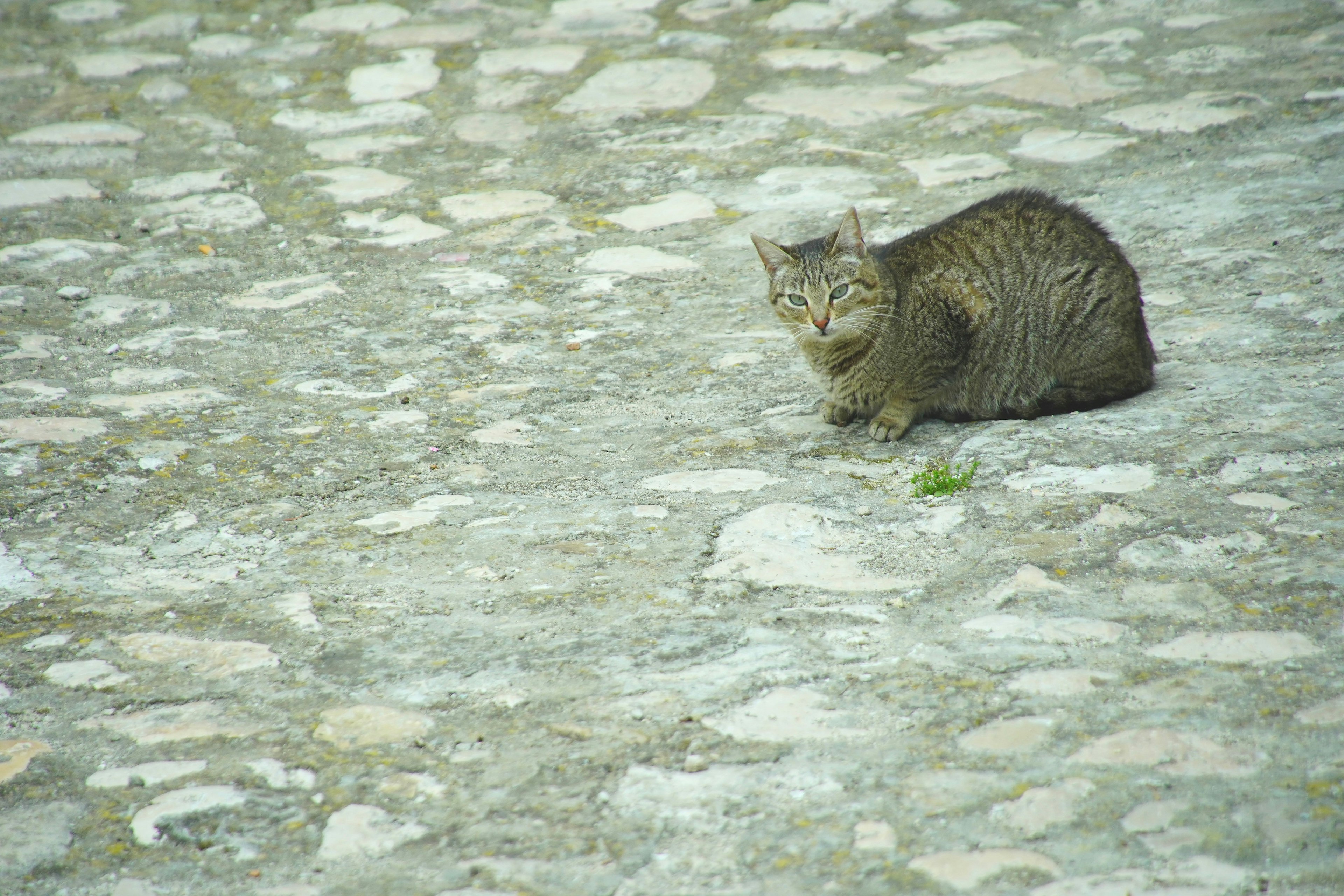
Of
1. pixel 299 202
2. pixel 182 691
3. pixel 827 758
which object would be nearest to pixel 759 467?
pixel 827 758

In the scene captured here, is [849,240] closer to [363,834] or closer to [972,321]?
[972,321]

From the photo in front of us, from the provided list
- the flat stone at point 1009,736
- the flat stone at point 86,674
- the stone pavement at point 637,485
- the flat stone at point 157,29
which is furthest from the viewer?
the flat stone at point 157,29

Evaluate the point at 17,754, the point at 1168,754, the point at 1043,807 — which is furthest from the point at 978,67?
the point at 17,754

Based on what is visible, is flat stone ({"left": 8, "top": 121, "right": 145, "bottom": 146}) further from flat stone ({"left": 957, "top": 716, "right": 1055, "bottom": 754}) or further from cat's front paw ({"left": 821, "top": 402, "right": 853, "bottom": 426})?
flat stone ({"left": 957, "top": 716, "right": 1055, "bottom": 754})

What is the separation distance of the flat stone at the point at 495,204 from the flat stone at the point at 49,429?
95.5 inches

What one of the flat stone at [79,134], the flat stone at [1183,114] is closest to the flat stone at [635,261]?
the flat stone at [1183,114]

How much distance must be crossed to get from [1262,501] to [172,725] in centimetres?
283

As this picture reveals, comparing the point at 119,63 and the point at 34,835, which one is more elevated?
the point at 119,63

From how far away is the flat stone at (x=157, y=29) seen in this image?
299 inches

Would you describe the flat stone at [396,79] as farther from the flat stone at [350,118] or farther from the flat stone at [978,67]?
the flat stone at [978,67]

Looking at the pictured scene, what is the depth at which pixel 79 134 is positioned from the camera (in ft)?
21.7

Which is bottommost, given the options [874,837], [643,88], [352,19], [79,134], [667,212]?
[874,837]

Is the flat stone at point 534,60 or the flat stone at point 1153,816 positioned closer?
the flat stone at point 1153,816

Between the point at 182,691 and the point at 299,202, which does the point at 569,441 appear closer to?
the point at 182,691
